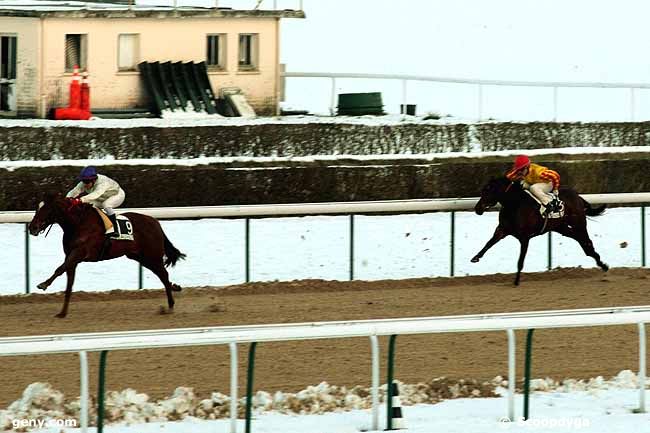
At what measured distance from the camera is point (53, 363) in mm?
11023

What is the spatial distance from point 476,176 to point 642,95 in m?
17.3

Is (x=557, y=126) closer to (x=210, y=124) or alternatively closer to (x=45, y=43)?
(x=210, y=124)

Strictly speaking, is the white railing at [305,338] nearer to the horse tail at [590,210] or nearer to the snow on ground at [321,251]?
the horse tail at [590,210]

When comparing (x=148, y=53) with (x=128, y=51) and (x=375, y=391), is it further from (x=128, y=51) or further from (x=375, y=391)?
(x=375, y=391)

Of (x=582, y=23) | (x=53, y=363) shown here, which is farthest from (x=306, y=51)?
(x=53, y=363)

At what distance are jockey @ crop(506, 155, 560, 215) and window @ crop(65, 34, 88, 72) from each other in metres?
→ 9.72

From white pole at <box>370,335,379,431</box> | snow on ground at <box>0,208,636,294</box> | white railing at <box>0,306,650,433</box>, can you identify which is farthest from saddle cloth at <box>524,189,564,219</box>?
white pole at <box>370,335,379,431</box>

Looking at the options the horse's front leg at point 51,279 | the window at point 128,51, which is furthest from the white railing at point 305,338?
the window at point 128,51

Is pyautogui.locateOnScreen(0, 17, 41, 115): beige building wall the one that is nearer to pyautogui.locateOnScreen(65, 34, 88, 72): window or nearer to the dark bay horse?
pyautogui.locateOnScreen(65, 34, 88, 72): window

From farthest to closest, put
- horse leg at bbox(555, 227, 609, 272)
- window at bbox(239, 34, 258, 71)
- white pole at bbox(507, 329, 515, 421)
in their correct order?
window at bbox(239, 34, 258, 71) < horse leg at bbox(555, 227, 609, 272) < white pole at bbox(507, 329, 515, 421)

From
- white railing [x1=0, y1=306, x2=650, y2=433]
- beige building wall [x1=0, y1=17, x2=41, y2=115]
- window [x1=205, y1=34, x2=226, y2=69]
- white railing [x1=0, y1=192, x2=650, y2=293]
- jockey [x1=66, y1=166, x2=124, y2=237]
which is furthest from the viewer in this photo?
window [x1=205, y1=34, x2=226, y2=69]

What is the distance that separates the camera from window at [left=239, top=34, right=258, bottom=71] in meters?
25.0

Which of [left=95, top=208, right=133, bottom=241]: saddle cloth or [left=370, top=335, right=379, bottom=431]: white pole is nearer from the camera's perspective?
[left=370, top=335, right=379, bottom=431]: white pole

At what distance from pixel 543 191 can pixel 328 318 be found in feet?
8.73
